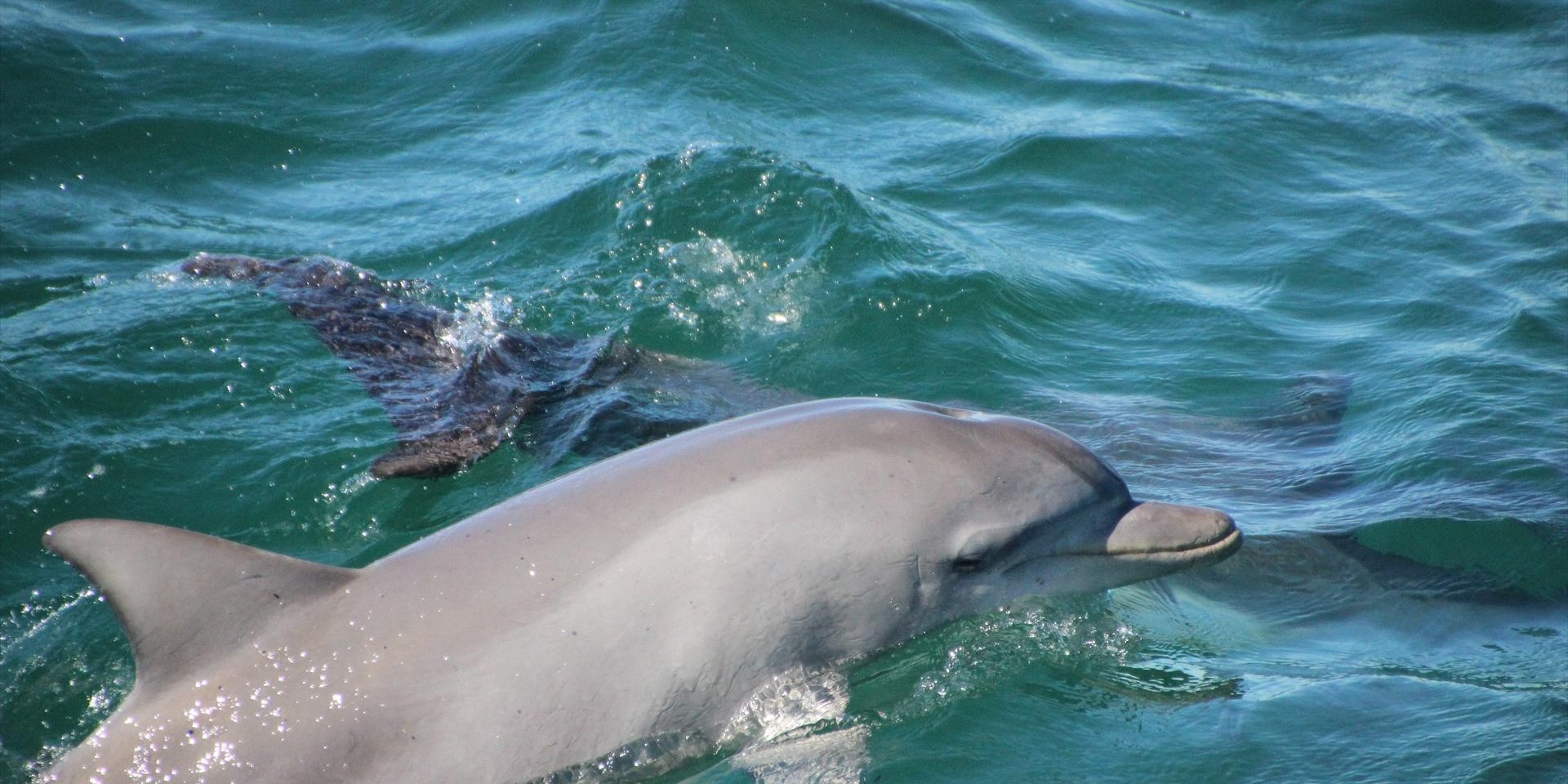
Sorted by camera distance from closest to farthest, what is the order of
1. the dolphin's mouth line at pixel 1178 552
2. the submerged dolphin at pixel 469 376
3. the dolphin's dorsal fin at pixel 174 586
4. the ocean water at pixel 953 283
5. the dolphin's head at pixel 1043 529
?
the dolphin's dorsal fin at pixel 174 586 → the dolphin's head at pixel 1043 529 → the dolphin's mouth line at pixel 1178 552 → the ocean water at pixel 953 283 → the submerged dolphin at pixel 469 376

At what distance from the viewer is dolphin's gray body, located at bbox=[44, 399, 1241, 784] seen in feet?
13.9

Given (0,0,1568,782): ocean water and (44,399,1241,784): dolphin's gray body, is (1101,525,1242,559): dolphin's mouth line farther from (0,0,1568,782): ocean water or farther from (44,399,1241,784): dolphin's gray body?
(0,0,1568,782): ocean water

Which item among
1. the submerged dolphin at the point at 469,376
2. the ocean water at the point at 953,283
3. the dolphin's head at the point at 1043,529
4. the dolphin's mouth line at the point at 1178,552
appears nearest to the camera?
the dolphin's head at the point at 1043,529

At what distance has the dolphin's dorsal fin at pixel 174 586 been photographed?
422 cm

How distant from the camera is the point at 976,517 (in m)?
5.11

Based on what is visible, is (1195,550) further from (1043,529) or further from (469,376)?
(469,376)

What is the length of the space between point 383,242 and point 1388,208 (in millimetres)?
9225

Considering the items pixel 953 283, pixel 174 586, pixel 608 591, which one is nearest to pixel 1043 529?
pixel 608 591

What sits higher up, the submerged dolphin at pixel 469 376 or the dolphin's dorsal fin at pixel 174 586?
the dolphin's dorsal fin at pixel 174 586

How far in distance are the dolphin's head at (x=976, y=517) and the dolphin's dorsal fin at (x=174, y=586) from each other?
1.97 metres

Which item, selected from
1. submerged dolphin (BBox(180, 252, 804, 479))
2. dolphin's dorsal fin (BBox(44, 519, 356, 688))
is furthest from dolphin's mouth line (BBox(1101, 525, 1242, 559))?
dolphin's dorsal fin (BBox(44, 519, 356, 688))

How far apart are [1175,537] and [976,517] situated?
2.92 ft

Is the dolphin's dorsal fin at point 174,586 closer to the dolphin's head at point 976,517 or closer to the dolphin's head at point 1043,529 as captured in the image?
the dolphin's head at point 976,517

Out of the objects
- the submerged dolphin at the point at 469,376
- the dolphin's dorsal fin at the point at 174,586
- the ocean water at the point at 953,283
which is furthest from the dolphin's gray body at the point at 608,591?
the submerged dolphin at the point at 469,376
